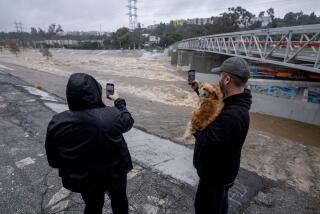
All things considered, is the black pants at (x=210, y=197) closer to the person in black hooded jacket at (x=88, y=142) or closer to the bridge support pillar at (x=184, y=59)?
the person in black hooded jacket at (x=88, y=142)

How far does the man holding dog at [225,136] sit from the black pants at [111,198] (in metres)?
0.75

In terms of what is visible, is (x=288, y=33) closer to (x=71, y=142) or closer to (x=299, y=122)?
(x=299, y=122)

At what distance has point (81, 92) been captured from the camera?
1.84 metres

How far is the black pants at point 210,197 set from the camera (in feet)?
6.98

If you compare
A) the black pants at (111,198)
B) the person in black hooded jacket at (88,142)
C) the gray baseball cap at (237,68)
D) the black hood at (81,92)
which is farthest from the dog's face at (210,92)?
the black pants at (111,198)

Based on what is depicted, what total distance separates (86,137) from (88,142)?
45mm

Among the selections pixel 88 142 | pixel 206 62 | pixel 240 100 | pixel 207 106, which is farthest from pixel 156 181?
pixel 206 62

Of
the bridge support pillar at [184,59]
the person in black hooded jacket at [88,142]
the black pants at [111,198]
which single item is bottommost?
the bridge support pillar at [184,59]

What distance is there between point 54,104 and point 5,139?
2.94 meters

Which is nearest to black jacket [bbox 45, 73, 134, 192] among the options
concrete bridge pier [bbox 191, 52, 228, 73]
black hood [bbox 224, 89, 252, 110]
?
black hood [bbox 224, 89, 252, 110]

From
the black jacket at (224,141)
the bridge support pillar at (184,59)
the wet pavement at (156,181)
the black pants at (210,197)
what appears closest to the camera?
the black jacket at (224,141)

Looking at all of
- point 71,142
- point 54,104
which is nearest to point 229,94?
point 71,142

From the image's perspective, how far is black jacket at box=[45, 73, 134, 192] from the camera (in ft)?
6.12

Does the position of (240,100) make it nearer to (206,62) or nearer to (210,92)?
(210,92)
